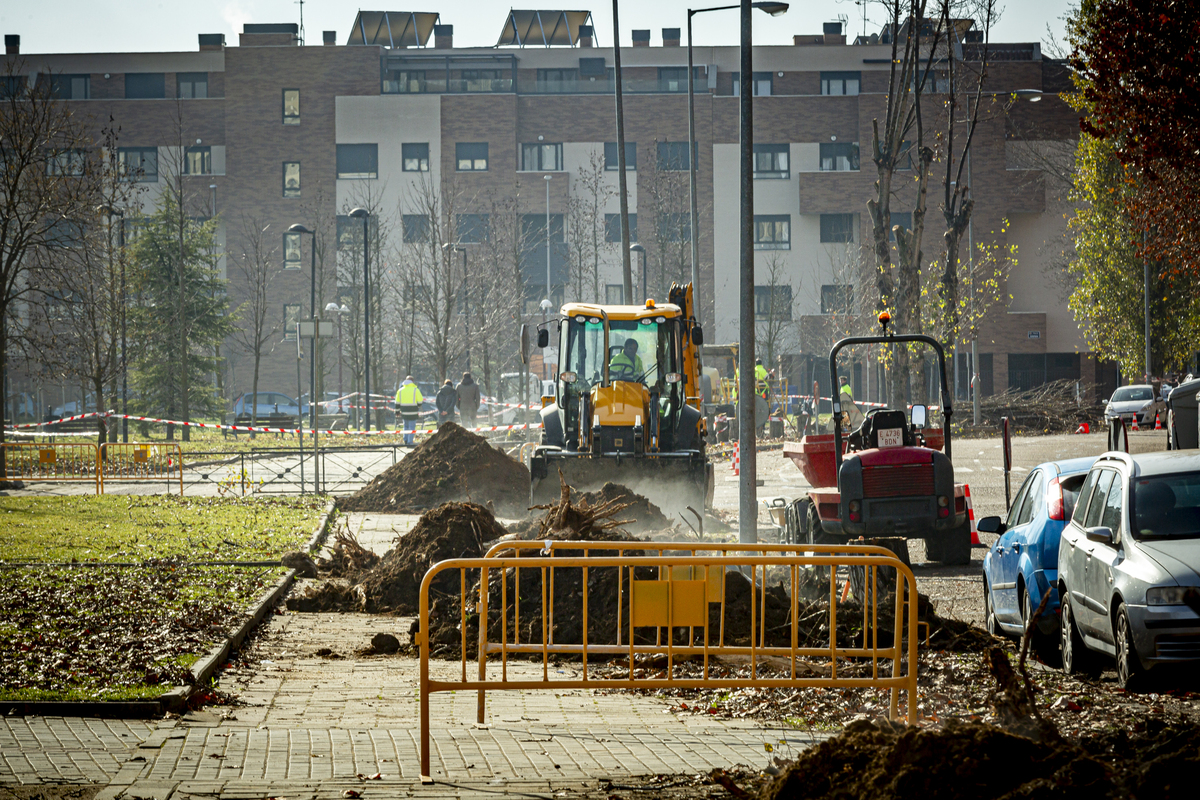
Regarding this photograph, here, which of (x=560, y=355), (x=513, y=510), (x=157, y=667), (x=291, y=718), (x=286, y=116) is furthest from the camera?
(x=286, y=116)

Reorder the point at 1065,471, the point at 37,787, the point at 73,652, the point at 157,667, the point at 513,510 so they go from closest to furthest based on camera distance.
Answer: the point at 37,787 → the point at 157,667 → the point at 73,652 → the point at 1065,471 → the point at 513,510

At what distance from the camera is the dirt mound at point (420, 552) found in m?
13.2

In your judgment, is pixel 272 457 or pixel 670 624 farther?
pixel 272 457

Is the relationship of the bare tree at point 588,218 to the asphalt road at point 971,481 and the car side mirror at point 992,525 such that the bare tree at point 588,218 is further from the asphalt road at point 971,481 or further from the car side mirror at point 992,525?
the car side mirror at point 992,525

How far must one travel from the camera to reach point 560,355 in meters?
20.5

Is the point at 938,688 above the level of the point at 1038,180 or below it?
below

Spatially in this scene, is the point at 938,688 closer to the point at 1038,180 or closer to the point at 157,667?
the point at 157,667

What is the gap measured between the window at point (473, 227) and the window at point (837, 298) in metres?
17.2

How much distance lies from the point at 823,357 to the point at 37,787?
2283 inches

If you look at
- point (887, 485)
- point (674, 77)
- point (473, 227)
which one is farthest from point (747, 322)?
point (674, 77)

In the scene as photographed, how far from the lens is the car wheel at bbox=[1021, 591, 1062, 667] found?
32.8 feet

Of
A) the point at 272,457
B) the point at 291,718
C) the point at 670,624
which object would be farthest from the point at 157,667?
the point at 272,457

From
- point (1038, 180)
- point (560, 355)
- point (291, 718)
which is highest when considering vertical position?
point (1038, 180)

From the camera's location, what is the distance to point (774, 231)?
217 ft
